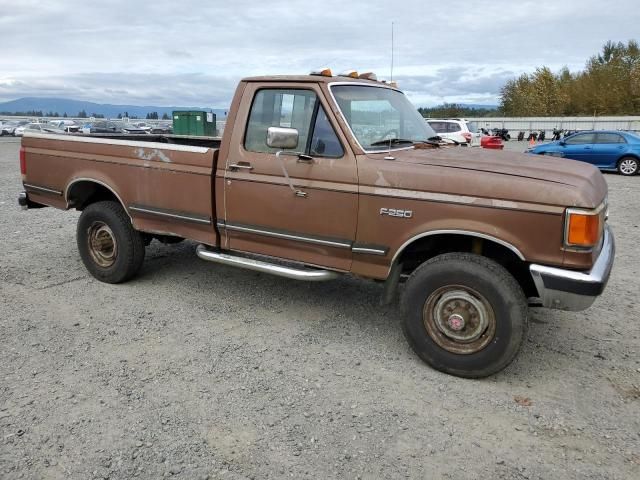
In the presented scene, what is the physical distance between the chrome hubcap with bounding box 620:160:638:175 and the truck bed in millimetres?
16113

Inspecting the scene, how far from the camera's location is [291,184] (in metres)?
4.18

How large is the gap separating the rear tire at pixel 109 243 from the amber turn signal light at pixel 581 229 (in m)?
4.04

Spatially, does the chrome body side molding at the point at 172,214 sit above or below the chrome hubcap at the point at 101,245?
above

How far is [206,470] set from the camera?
9.12 feet

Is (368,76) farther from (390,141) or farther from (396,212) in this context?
(396,212)

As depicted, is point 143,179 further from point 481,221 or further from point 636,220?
point 636,220

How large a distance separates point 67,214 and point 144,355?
6.25 meters

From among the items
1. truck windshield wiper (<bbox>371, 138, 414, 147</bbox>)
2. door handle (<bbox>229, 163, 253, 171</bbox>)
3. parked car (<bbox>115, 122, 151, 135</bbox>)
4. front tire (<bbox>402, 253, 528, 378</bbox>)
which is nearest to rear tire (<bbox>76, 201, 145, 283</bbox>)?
door handle (<bbox>229, 163, 253, 171</bbox>)

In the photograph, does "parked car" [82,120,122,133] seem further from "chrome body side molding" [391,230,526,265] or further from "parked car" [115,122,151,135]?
"chrome body side molding" [391,230,526,265]

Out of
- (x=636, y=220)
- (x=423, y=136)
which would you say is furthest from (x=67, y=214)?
(x=636, y=220)

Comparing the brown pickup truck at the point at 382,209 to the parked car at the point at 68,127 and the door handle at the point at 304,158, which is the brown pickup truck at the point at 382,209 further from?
the parked car at the point at 68,127

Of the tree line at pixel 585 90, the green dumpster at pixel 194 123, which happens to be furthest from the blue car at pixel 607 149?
the tree line at pixel 585 90

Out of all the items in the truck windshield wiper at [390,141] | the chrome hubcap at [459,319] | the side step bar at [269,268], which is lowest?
the chrome hubcap at [459,319]

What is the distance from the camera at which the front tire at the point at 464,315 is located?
139 inches
